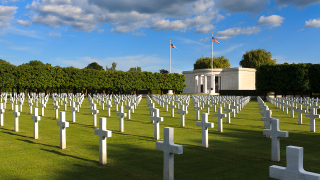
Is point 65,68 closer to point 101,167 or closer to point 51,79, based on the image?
point 51,79

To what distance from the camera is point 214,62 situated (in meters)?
84.9

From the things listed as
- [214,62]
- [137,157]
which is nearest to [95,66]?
[214,62]

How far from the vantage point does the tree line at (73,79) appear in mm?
43406

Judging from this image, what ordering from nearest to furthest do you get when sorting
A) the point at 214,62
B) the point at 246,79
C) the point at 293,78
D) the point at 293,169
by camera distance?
the point at 293,169, the point at 293,78, the point at 246,79, the point at 214,62

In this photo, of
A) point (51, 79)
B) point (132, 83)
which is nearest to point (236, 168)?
point (51, 79)

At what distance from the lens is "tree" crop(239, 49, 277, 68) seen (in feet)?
250

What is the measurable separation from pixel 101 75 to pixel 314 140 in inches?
1880

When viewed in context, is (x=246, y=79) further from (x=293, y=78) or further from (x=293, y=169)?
(x=293, y=169)

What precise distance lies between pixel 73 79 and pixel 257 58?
2116 inches

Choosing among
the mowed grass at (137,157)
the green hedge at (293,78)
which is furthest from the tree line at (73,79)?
the mowed grass at (137,157)

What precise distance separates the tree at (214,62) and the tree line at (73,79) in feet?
95.7

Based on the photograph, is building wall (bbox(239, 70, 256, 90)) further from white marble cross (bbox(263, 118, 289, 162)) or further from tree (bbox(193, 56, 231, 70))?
white marble cross (bbox(263, 118, 289, 162))

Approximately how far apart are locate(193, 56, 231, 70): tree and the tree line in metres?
29.2

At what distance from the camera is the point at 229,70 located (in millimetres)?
67500
